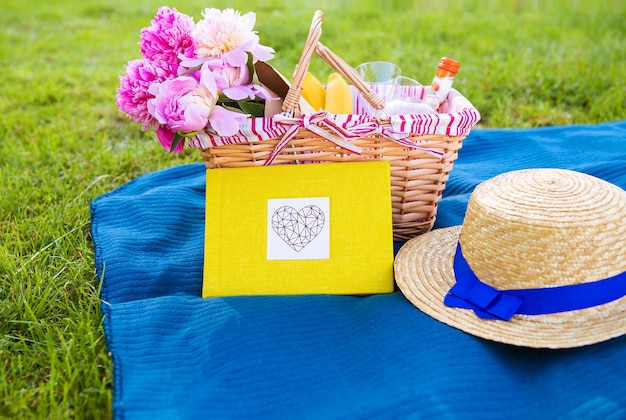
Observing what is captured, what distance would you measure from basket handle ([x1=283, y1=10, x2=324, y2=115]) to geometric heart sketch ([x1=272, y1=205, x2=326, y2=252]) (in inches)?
9.8

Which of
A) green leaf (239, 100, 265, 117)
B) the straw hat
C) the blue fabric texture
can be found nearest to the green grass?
the blue fabric texture

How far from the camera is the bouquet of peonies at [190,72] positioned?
1.42 metres

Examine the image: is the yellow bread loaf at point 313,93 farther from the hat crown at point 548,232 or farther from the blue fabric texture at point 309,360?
the hat crown at point 548,232

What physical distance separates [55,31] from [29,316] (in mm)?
3799

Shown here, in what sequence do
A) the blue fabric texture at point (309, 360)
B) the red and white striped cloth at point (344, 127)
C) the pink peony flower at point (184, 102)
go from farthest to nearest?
1. the red and white striped cloth at point (344, 127)
2. the pink peony flower at point (184, 102)
3. the blue fabric texture at point (309, 360)

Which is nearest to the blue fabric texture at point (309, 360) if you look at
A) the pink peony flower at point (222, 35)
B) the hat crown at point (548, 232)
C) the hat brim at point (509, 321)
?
the hat brim at point (509, 321)

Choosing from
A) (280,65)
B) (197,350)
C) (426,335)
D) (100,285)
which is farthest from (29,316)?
(280,65)

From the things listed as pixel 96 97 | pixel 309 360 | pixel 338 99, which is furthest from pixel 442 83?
pixel 96 97

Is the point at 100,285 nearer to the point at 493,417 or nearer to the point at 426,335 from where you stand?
the point at 426,335

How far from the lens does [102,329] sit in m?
1.46

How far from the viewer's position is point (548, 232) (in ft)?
4.10

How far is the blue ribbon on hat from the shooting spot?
50.2 inches

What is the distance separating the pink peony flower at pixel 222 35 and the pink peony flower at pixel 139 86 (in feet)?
0.36

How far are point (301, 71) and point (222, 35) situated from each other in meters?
0.20
